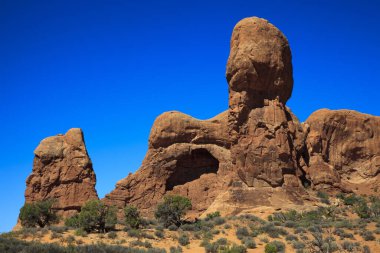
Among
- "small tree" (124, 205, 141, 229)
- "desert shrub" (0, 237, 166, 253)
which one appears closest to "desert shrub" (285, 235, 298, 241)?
Result: "small tree" (124, 205, 141, 229)

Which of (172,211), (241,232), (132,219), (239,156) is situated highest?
(239,156)

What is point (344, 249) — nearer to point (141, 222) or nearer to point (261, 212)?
point (261, 212)

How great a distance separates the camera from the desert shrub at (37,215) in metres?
33.6

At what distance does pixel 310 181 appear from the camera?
4562 centimetres

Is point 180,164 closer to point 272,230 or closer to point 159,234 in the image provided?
point 272,230

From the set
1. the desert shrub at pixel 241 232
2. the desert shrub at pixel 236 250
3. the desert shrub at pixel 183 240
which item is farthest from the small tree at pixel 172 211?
the desert shrub at pixel 236 250

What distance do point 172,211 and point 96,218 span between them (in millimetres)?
6509

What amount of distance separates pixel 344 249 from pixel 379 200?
22.0 meters

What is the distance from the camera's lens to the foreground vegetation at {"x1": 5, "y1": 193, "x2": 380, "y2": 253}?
24.2 meters

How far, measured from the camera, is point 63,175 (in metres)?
44.1

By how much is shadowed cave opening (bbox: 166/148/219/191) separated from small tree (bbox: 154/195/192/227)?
40.8 ft

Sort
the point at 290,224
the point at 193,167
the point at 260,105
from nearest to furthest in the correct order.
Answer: the point at 290,224 → the point at 260,105 → the point at 193,167

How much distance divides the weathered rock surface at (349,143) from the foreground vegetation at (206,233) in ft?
46.5

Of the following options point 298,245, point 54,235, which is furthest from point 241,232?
point 54,235
